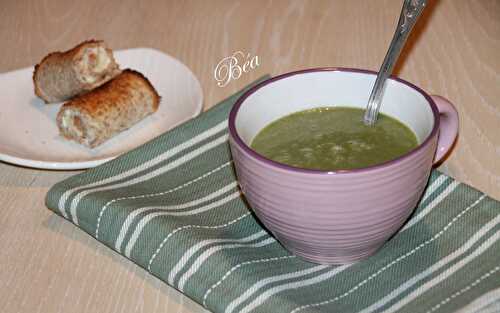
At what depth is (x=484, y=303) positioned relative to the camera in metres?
0.94

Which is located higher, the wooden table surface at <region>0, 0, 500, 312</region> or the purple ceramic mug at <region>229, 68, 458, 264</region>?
the purple ceramic mug at <region>229, 68, 458, 264</region>

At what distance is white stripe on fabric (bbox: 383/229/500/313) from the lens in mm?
977

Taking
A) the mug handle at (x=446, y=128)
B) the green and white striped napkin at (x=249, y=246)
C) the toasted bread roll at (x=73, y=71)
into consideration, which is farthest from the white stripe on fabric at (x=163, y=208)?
the toasted bread roll at (x=73, y=71)

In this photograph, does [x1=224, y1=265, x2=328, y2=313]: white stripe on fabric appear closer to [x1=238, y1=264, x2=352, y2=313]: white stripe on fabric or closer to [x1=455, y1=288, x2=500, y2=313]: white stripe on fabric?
[x1=238, y1=264, x2=352, y2=313]: white stripe on fabric

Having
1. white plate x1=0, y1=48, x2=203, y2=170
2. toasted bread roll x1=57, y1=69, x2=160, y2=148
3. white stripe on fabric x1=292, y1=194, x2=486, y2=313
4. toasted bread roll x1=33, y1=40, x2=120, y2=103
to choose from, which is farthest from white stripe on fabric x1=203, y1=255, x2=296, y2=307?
toasted bread roll x1=33, y1=40, x2=120, y2=103

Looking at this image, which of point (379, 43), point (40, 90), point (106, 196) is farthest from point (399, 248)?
point (40, 90)

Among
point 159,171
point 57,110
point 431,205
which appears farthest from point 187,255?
point 57,110

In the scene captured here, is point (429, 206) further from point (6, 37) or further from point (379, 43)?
point (6, 37)

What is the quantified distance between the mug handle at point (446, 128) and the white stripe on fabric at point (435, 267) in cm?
12

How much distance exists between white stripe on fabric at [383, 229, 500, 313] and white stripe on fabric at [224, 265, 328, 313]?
13cm

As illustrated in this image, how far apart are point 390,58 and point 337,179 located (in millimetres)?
313

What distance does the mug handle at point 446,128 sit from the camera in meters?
1.08

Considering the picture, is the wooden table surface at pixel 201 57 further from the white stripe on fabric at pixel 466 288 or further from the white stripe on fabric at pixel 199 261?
the white stripe on fabric at pixel 466 288

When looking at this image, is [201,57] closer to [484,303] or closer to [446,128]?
[446,128]
